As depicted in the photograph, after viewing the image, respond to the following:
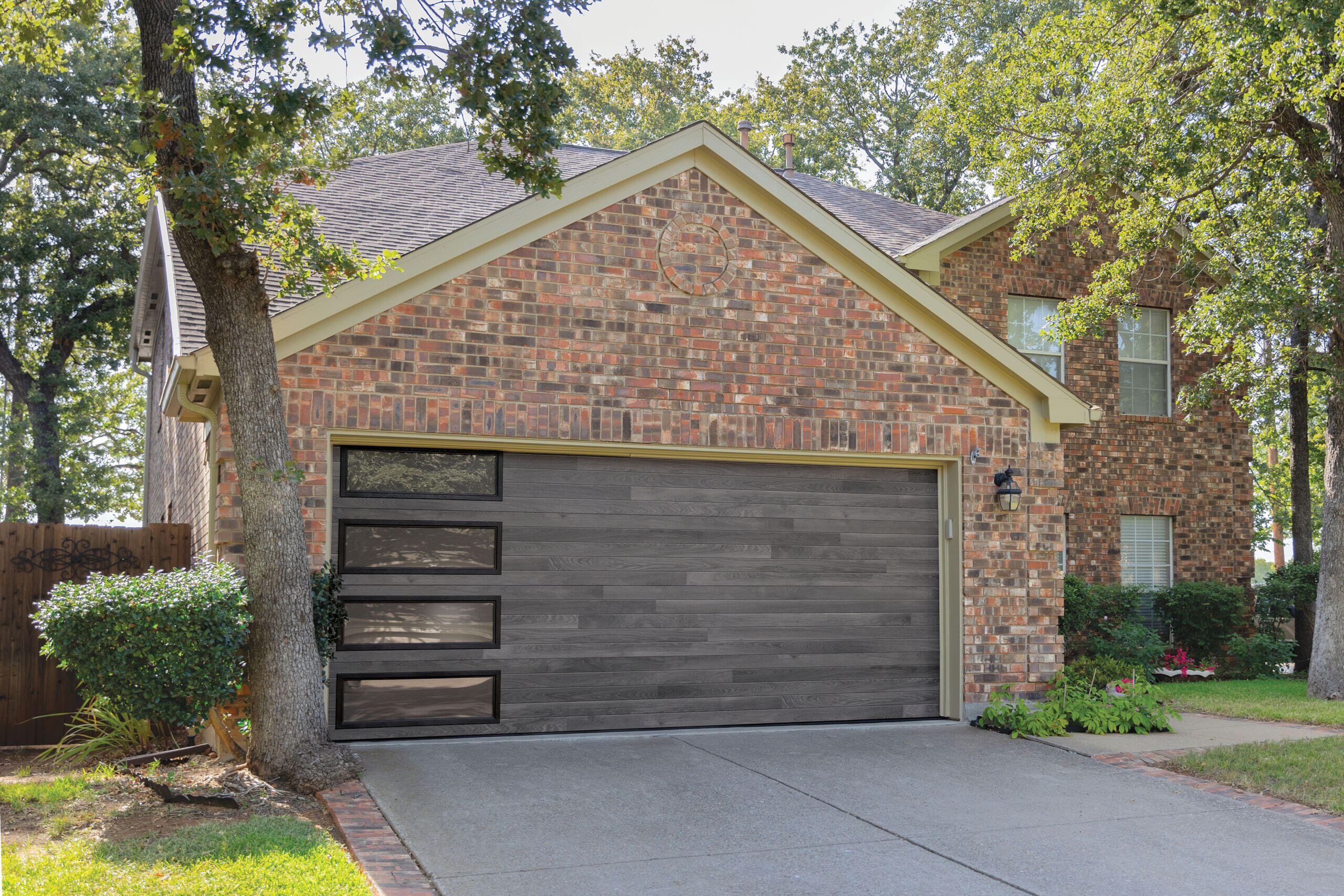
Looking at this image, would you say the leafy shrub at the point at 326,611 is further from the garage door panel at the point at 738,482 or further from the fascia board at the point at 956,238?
the fascia board at the point at 956,238

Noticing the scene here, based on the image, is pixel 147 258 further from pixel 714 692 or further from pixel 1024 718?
pixel 1024 718

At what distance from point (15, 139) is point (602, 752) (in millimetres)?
23326

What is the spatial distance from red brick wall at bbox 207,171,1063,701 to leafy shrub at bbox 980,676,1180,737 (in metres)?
0.33

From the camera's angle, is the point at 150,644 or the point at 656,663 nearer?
the point at 150,644

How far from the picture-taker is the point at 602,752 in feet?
27.8

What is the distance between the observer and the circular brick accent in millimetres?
9477

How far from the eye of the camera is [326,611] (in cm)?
789

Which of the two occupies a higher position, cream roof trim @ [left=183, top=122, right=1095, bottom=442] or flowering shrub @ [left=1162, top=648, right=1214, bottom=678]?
cream roof trim @ [left=183, top=122, right=1095, bottom=442]

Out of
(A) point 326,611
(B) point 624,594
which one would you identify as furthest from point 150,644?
(B) point 624,594

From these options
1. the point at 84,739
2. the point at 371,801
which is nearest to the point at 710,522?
the point at 371,801

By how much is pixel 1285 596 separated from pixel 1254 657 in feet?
4.58

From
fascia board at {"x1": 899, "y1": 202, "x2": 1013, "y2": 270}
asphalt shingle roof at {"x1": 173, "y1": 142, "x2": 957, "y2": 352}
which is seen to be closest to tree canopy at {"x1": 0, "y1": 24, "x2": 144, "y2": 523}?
asphalt shingle roof at {"x1": 173, "y1": 142, "x2": 957, "y2": 352}

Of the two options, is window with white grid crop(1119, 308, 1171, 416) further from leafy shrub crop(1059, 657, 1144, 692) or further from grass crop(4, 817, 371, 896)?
grass crop(4, 817, 371, 896)

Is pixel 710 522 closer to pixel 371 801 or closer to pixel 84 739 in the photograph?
pixel 371 801
